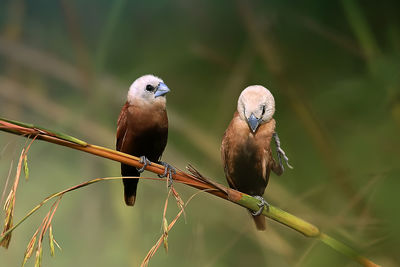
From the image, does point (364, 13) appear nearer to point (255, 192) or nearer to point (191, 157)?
point (191, 157)

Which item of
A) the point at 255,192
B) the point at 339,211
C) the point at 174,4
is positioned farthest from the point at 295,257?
the point at 174,4

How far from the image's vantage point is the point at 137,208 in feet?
4.76

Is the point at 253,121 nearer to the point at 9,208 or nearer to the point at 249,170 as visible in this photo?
the point at 249,170

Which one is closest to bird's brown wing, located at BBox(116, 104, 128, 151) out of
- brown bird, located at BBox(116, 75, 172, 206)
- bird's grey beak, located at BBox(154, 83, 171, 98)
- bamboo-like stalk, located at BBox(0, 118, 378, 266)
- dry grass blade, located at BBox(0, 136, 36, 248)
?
brown bird, located at BBox(116, 75, 172, 206)

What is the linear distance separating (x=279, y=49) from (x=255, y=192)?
67cm

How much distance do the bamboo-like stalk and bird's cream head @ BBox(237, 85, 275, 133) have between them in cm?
12

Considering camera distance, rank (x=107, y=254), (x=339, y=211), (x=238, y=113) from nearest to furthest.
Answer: (x=238, y=113)
(x=339, y=211)
(x=107, y=254)

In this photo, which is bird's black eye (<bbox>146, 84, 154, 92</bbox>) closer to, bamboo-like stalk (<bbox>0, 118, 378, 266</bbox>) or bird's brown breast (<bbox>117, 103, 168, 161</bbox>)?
bird's brown breast (<bbox>117, 103, 168, 161</bbox>)

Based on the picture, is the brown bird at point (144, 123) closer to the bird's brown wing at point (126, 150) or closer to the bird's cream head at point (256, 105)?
the bird's brown wing at point (126, 150)

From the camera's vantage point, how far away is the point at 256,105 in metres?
0.79

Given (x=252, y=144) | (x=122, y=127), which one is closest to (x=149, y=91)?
(x=122, y=127)

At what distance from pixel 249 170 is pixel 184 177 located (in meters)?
0.17

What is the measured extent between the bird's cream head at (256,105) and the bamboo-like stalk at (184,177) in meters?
0.12

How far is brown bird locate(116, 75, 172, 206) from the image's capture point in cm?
91
